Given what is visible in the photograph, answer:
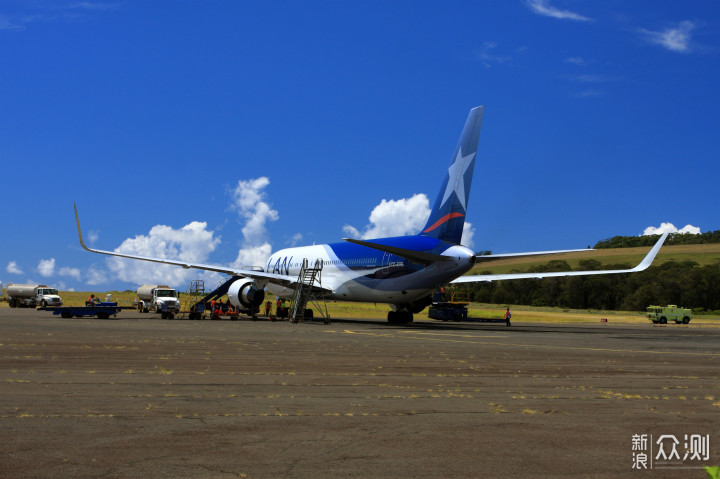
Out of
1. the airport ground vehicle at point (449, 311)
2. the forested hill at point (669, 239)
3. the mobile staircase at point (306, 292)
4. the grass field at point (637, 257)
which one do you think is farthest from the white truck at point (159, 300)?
the forested hill at point (669, 239)

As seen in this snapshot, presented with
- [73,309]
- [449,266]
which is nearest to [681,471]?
[449,266]

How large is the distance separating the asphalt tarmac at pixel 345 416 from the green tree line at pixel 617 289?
7549 cm

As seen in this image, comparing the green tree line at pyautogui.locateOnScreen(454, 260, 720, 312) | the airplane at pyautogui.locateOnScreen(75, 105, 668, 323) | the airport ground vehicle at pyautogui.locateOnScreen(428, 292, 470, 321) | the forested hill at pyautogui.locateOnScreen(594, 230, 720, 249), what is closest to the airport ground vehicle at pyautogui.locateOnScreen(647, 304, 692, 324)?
the airport ground vehicle at pyautogui.locateOnScreen(428, 292, 470, 321)

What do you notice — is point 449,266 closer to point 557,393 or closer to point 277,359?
point 277,359

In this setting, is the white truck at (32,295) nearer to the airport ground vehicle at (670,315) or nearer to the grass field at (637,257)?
the airport ground vehicle at (670,315)

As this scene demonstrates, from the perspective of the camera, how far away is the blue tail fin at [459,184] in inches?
1304

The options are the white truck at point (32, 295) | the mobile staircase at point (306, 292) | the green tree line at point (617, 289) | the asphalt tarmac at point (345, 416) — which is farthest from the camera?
the green tree line at point (617, 289)

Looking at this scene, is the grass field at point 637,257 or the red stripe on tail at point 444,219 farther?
the grass field at point 637,257

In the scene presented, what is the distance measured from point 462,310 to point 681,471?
143ft

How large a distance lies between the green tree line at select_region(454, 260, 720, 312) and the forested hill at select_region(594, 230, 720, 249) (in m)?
32.5

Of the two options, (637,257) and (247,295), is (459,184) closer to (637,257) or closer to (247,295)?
(247,295)

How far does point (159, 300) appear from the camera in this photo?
49.3 m

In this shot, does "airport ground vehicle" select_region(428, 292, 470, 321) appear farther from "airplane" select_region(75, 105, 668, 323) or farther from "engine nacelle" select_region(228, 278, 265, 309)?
"engine nacelle" select_region(228, 278, 265, 309)

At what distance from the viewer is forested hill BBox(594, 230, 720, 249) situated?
5281 inches
